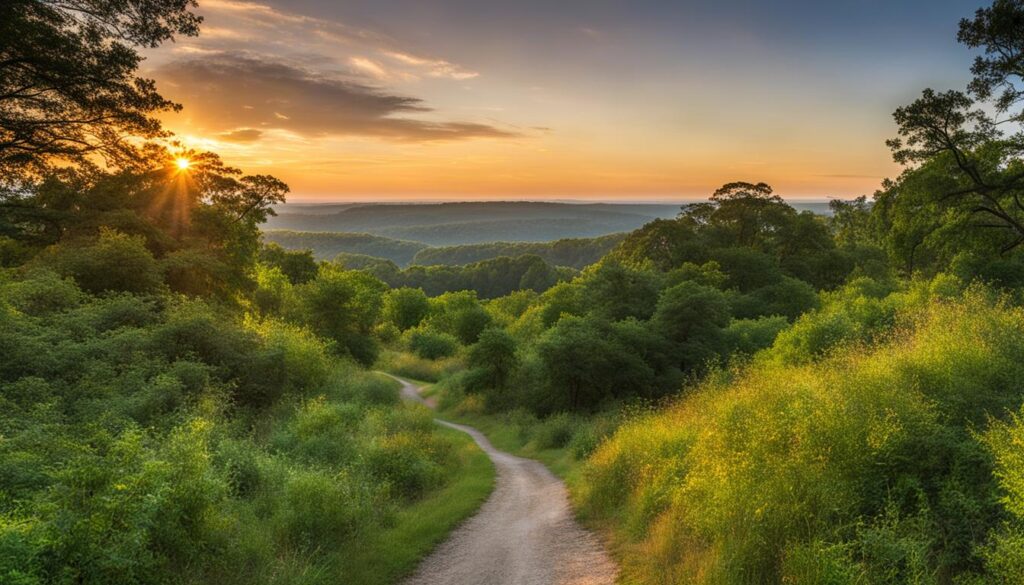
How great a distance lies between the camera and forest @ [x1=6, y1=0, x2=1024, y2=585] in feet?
19.4

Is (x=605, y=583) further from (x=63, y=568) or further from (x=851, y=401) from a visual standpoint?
(x=63, y=568)

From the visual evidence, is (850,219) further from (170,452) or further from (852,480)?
(170,452)

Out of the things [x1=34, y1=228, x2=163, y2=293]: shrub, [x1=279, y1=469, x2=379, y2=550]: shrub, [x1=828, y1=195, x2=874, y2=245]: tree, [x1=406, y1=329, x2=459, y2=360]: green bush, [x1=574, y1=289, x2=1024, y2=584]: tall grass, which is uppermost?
[x1=828, y1=195, x2=874, y2=245]: tree

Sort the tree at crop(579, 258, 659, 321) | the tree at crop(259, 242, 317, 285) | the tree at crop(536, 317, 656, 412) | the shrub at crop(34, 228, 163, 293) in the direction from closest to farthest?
the shrub at crop(34, 228, 163, 293) → the tree at crop(536, 317, 656, 412) → the tree at crop(579, 258, 659, 321) → the tree at crop(259, 242, 317, 285)

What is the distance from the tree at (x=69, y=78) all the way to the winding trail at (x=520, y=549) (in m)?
16.9

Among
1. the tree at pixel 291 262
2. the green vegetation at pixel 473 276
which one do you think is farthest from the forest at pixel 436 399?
the green vegetation at pixel 473 276

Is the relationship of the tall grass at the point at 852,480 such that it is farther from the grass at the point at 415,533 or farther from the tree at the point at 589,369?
the tree at the point at 589,369

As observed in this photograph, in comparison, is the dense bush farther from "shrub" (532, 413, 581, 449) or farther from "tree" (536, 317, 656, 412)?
"tree" (536, 317, 656, 412)

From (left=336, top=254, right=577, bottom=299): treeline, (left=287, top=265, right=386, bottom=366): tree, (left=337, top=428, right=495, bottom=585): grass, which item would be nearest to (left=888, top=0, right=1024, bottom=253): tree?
(left=337, top=428, right=495, bottom=585): grass

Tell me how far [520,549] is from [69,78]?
18860mm

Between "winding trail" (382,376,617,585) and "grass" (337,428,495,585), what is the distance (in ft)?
0.81

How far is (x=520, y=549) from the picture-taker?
31.8 ft

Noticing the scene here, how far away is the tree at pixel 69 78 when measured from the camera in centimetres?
1345

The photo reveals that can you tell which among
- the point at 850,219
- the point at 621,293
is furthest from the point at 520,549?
the point at 850,219
